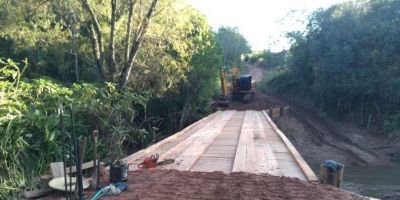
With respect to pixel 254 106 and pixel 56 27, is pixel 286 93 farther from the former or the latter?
pixel 56 27

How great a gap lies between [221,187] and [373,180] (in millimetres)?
13283

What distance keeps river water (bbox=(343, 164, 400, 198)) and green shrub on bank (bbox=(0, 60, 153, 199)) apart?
30.1ft

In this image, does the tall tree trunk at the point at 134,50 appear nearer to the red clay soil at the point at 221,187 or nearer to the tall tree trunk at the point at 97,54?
the tall tree trunk at the point at 97,54

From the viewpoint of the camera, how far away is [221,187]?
5.37m

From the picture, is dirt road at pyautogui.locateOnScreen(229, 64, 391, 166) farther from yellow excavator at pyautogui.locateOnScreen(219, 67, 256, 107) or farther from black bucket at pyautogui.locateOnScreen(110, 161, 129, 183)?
black bucket at pyautogui.locateOnScreen(110, 161, 129, 183)

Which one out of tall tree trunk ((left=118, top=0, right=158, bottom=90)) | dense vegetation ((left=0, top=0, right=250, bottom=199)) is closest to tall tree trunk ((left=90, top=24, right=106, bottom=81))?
dense vegetation ((left=0, top=0, right=250, bottom=199))

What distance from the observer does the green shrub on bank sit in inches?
243

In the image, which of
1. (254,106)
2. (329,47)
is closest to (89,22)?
(254,106)

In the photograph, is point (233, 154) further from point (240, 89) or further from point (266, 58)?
point (266, 58)

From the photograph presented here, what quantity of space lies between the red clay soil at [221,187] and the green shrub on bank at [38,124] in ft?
4.02

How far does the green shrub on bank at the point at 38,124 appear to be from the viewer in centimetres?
618

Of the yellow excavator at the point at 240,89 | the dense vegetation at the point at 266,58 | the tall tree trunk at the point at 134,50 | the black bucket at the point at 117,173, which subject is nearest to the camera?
the black bucket at the point at 117,173

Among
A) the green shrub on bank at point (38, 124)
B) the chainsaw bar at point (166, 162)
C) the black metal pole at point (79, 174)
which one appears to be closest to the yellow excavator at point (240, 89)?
the green shrub on bank at point (38, 124)

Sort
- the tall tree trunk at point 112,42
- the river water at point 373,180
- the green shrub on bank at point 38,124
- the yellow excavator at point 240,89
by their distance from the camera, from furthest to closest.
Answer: the yellow excavator at point 240,89, the river water at point 373,180, the tall tree trunk at point 112,42, the green shrub on bank at point 38,124
